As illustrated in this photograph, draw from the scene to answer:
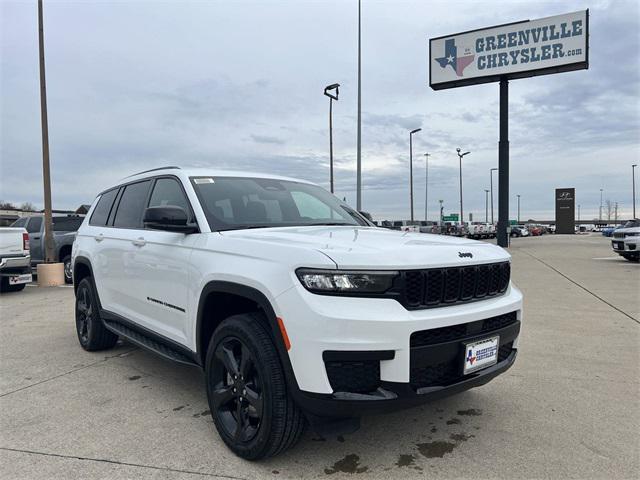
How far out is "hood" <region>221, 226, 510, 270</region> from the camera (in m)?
2.49

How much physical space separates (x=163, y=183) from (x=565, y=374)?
3962mm

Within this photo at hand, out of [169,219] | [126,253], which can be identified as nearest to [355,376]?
[169,219]

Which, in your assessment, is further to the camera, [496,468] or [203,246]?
[203,246]

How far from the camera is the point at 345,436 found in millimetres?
→ 3168

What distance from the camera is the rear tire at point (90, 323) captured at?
514 centimetres

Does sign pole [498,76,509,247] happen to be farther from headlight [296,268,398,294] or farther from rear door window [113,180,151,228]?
headlight [296,268,398,294]

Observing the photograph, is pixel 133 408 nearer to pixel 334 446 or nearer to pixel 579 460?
pixel 334 446

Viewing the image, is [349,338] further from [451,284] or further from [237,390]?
[237,390]

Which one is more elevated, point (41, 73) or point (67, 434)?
point (41, 73)

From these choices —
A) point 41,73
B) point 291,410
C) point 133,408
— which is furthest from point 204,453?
point 41,73

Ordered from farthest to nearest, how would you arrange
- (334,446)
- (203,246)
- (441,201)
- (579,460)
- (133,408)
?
(441,201), (133,408), (203,246), (334,446), (579,460)

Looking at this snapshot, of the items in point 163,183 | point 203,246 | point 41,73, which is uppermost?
point 41,73

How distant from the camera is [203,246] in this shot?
324 centimetres

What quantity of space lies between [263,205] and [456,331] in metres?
1.82
